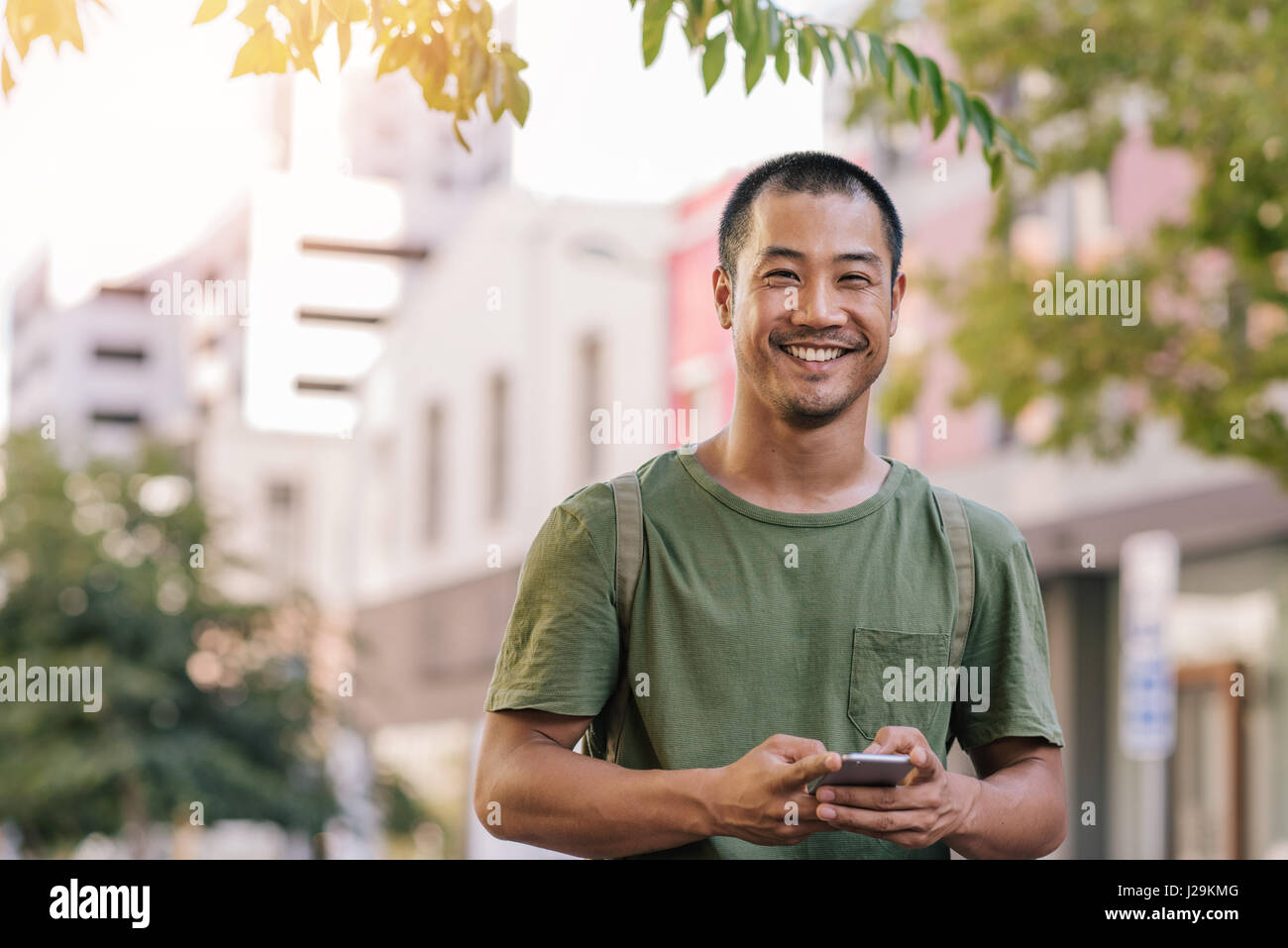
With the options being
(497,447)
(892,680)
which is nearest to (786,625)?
(892,680)

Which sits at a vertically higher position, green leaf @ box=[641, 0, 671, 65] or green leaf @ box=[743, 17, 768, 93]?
green leaf @ box=[641, 0, 671, 65]

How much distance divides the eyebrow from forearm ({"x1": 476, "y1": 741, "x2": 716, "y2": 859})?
2.42 feet

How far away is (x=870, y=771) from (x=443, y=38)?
1508 mm

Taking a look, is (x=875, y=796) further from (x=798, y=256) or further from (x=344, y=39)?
(x=344, y=39)

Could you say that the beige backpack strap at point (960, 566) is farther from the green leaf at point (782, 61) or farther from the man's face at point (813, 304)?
the green leaf at point (782, 61)

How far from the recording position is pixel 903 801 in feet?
7.32

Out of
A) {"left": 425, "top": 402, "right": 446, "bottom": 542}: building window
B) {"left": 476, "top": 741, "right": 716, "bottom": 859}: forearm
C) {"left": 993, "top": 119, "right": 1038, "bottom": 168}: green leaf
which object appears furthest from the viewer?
Result: {"left": 425, "top": 402, "right": 446, "bottom": 542}: building window

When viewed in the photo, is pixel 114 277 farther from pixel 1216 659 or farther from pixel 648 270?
pixel 1216 659

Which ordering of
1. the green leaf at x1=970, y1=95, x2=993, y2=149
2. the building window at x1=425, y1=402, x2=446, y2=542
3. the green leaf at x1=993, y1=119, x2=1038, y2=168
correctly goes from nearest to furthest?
the green leaf at x1=993, y1=119, x2=1038, y2=168 < the green leaf at x1=970, y1=95, x2=993, y2=149 < the building window at x1=425, y1=402, x2=446, y2=542

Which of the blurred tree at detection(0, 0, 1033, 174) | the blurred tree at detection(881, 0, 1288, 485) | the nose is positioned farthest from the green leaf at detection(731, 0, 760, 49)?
the blurred tree at detection(881, 0, 1288, 485)

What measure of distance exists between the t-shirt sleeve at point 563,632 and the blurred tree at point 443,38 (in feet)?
3.09

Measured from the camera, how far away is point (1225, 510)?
47.8 ft

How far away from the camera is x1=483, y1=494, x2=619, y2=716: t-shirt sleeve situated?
2.41m

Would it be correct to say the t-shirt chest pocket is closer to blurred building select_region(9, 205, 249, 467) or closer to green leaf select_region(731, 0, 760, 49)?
green leaf select_region(731, 0, 760, 49)
